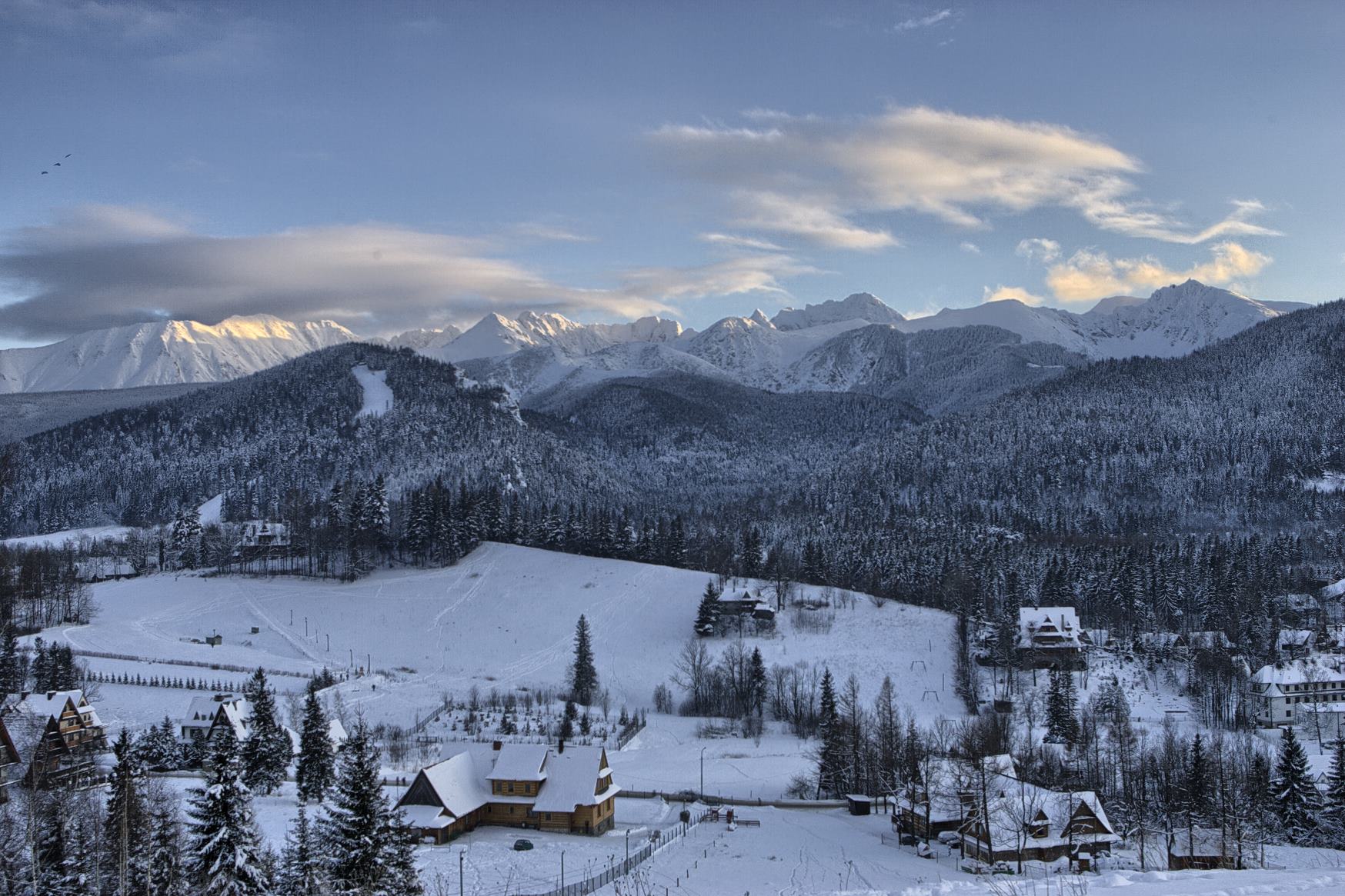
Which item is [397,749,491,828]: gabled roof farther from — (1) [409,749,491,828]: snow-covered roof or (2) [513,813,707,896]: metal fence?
(2) [513,813,707,896]: metal fence

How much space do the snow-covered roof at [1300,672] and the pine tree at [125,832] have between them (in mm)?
69502

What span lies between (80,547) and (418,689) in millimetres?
75840

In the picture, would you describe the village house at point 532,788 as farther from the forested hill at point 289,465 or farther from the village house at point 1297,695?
the forested hill at point 289,465

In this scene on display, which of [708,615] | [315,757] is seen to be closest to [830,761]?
[315,757]

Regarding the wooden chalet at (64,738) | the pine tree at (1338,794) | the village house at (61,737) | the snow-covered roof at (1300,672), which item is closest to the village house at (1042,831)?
the pine tree at (1338,794)

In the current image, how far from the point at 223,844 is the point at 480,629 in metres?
67.8

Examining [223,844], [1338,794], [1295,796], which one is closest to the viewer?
[223,844]

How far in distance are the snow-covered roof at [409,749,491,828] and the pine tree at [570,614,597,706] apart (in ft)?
91.0

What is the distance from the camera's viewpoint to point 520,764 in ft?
158

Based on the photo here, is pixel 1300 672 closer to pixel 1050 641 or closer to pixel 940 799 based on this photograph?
pixel 1050 641

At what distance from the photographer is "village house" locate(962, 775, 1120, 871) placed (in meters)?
40.6

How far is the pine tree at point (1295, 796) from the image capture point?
43.9m

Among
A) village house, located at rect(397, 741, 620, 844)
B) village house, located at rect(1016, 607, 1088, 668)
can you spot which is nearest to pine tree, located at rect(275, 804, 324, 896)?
village house, located at rect(397, 741, 620, 844)

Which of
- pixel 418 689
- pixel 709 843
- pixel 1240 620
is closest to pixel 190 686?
pixel 418 689
